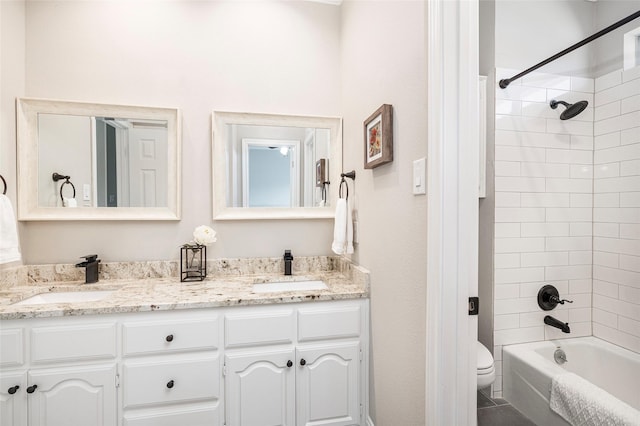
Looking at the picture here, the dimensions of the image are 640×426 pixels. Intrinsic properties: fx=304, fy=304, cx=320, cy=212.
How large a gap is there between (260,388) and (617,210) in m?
2.36

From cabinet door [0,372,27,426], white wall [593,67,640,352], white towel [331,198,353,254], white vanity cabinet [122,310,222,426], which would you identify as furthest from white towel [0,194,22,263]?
white wall [593,67,640,352]

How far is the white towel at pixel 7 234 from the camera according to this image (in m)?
1.51

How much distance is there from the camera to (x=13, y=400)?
4.35 ft

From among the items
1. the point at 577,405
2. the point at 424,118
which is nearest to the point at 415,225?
the point at 424,118

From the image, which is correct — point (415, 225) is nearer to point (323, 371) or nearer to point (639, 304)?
point (323, 371)

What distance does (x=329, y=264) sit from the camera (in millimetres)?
2178

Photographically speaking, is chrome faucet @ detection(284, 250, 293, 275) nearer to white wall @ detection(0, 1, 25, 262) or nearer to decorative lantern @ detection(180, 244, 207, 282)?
decorative lantern @ detection(180, 244, 207, 282)

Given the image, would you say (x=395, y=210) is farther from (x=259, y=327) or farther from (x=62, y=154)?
(x=62, y=154)

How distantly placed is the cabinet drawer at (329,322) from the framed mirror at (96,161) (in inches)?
41.9

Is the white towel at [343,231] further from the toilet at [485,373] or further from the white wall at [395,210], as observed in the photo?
the toilet at [485,373]

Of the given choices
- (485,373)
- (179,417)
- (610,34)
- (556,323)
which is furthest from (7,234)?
(610,34)

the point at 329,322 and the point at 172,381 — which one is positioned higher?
the point at 329,322

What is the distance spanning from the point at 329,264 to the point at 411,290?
1.03m

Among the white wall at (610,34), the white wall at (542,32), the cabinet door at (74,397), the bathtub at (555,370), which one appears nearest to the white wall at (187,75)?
the cabinet door at (74,397)
